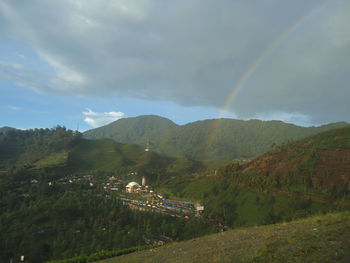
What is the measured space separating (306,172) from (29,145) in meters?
164

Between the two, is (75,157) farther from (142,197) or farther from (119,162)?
(142,197)

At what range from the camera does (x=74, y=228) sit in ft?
126

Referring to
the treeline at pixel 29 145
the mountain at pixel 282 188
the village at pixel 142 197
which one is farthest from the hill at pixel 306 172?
the treeline at pixel 29 145

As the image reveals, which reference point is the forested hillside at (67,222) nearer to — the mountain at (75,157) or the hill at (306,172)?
the mountain at (75,157)

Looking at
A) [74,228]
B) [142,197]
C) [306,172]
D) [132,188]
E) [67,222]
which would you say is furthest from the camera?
[132,188]

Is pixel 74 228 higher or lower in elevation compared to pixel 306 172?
lower

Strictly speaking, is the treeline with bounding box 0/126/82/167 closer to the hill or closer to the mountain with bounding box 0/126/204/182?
the mountain with bounding box 0/126/204/182

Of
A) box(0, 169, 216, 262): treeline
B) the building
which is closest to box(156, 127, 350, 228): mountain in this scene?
box(0, 169, 216, 262): treeline

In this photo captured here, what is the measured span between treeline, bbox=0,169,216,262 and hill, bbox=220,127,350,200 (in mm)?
27455

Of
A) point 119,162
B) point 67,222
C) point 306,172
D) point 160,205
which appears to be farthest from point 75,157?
point 306,172

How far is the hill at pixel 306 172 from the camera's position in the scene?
1975 inches

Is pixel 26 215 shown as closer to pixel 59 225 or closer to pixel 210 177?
pixel 59 225

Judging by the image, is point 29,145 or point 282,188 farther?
point 29,145

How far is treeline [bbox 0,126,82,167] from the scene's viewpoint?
118650mm
